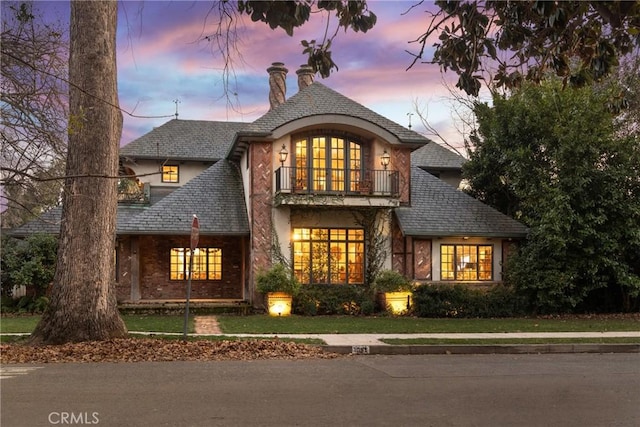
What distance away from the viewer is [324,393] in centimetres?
863

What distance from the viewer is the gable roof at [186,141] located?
3086 cm

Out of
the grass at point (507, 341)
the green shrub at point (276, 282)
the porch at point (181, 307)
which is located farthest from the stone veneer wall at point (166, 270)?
the grass at point (507, 341)

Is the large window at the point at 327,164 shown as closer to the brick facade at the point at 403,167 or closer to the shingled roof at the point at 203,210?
the brick facade at the point at 403,167

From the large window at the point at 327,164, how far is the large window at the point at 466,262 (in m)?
4.30

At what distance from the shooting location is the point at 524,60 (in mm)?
7961

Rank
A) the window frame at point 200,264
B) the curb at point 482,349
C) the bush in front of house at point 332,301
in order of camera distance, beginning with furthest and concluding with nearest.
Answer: the window frame at point 200,264 < the bush in front of house at point 332,301 < the curb at point 482,349

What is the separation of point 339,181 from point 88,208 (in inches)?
462

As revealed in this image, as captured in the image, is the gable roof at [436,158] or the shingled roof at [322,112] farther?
the gable roof at [436,158]

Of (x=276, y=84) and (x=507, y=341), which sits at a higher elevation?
(x=276, y=84)

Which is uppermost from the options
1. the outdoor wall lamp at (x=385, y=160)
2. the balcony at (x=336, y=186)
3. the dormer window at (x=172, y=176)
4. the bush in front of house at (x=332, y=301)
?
the dormer window at (x=172, y=176)

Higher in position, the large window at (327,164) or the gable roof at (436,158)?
the gable roof at (436,158)

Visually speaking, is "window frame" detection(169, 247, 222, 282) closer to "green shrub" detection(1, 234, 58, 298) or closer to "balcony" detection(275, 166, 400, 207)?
"green shrub" detection(1, 234, 58, 298)

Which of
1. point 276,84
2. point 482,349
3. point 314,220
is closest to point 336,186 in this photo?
point 314,220

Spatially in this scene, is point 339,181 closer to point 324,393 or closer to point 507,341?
point 507,341
